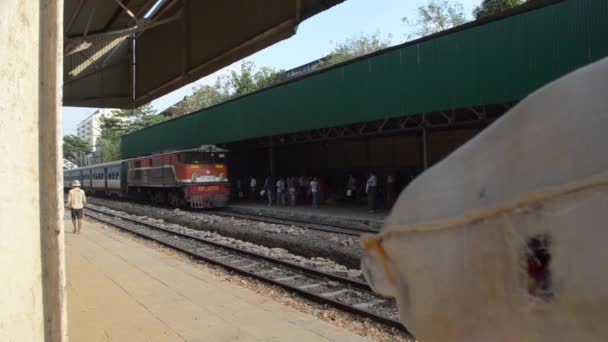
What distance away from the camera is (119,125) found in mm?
65250

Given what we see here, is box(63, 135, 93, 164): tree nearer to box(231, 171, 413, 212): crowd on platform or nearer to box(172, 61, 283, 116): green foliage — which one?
box(172, 61, 283, 116): green foliage

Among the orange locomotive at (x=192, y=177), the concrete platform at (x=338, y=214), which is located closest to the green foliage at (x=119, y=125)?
the orange locomotive at (x=192, y=177)

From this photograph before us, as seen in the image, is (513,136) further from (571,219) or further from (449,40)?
(449,40)

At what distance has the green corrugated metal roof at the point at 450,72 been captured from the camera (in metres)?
11.0

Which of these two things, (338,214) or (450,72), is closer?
(450,72)

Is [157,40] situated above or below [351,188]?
above

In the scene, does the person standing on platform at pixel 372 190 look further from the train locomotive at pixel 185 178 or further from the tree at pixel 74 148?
the tree at pixel 74 148

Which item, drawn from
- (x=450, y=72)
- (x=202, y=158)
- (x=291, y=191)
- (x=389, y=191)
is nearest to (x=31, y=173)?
(x=450, y=72)

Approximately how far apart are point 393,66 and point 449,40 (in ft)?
7.88

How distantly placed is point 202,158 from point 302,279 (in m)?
15.2

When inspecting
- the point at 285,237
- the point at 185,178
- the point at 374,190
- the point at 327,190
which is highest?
the point at 185,178

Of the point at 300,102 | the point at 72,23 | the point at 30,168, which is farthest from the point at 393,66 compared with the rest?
the point at 30,168

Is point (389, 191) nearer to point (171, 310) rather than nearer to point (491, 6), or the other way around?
point (171, 310)

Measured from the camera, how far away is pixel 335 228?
1398cm
